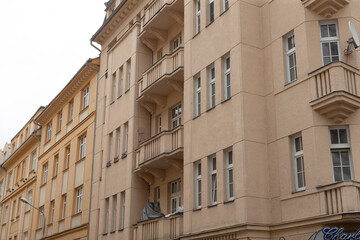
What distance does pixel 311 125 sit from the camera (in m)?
14.7

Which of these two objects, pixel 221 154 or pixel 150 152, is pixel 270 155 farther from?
pixel 150 152

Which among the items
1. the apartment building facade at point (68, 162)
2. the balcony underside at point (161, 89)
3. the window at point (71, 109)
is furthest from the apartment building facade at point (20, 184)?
the balcony underside at point (161, 89)

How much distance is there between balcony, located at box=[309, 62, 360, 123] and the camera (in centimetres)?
1424

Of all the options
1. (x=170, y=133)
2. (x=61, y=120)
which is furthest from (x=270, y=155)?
(x=61, y=120)

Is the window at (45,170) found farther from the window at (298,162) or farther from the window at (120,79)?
the window at (298,162)

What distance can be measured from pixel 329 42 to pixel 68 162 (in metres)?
22.9

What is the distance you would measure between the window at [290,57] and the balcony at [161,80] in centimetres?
547

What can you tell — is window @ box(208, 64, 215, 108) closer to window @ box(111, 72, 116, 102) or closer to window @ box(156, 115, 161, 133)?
window @ box(156, 115, 161, 133)

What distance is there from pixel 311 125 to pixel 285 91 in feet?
5.76

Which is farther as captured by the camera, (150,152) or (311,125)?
(150,152)

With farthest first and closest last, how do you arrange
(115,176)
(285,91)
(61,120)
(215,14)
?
1. (61,120)
2. (115,176)
3. (215,14)
4. (285,91)

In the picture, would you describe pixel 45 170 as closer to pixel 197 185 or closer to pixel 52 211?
pixel 52 211

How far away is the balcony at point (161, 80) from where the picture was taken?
21.5 m

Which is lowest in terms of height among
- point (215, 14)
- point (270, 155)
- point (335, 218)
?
point (335, 218)
